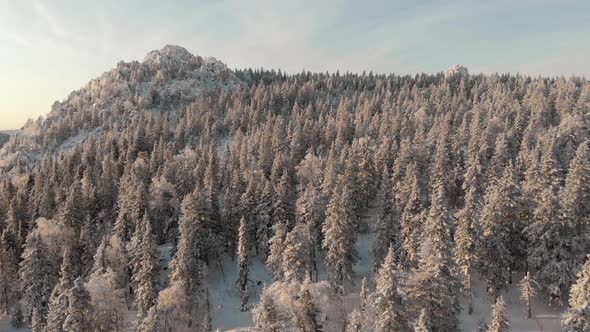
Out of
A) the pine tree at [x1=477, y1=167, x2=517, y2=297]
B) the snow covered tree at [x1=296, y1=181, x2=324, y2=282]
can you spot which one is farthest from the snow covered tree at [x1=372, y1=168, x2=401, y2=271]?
the pine tree at [x1=477, y1=167, x2=517, y2=297]

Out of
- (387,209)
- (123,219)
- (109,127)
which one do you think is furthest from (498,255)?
(109,127)

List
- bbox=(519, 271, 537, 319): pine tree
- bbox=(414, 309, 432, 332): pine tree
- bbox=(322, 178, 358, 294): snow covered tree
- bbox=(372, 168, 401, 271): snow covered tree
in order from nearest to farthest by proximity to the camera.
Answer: bbox=(414, 309, 432, 332): pine tree → bbox=(519, 271, 537, 319): pine tree → bbox=(322, 178, 358, 294): snow covered tree → bbox=(372, 168, 401, 271): snow covered tree

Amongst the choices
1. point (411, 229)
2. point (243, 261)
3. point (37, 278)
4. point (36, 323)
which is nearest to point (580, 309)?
point (411, 229)

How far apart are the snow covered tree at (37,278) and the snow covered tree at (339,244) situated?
138ft

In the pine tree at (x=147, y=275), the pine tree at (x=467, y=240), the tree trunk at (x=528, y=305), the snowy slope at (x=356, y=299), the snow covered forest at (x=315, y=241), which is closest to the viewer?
the snow covered forest at (x=315, y=241)

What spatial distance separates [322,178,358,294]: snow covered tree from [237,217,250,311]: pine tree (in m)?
12.7

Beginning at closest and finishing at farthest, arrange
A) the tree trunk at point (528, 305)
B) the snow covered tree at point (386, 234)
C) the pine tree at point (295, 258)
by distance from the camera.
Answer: the tree trunk at point (528, 305), the pine tree at point (295, 258), the snow covered tree at point (386, 234)

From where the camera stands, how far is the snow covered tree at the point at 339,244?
6325 centimetres

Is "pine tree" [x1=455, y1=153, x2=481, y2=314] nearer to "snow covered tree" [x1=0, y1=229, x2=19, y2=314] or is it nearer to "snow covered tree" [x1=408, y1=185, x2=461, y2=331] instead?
"snow covered tree" [x1=408, y1=185, x2=461, y2=331]

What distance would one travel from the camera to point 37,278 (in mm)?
65062

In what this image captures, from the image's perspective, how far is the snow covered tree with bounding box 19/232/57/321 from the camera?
2534 inches

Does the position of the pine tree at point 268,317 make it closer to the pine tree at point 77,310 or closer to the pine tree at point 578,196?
the pine tree at point 77,310

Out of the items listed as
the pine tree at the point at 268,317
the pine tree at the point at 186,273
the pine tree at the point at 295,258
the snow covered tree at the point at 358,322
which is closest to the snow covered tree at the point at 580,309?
the snow covered tree at the point at 358,322

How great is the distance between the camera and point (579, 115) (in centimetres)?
10769
